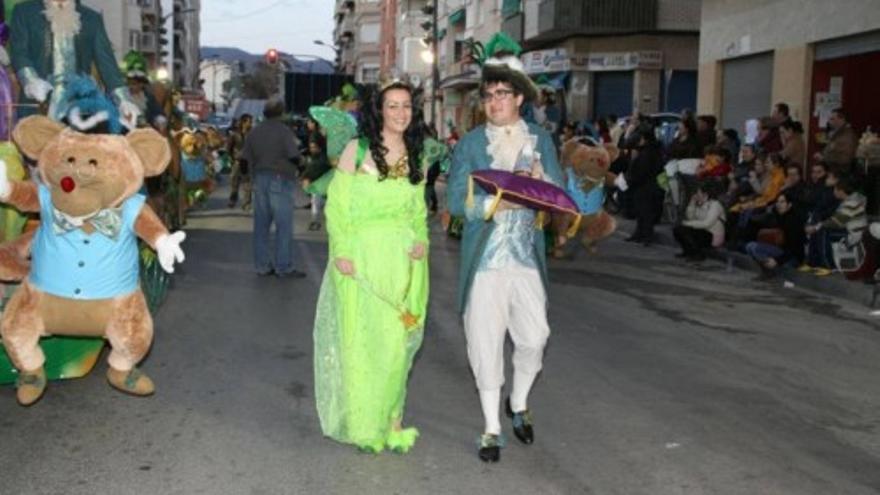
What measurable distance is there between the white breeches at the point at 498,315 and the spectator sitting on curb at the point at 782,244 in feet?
24.9

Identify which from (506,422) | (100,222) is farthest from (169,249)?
(506,422)

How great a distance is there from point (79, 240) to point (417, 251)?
184cm

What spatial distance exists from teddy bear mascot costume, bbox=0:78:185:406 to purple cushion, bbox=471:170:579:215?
1742 mm

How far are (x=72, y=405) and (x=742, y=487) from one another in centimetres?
361

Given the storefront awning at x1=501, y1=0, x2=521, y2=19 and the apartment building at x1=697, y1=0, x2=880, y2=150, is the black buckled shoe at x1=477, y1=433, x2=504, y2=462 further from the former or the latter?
the storefront awning at x1=501, y1=0, x2=521, y2=19

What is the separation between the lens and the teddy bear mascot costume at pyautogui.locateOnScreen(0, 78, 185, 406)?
5715 mm

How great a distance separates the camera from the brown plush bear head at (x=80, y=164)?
5656 mm

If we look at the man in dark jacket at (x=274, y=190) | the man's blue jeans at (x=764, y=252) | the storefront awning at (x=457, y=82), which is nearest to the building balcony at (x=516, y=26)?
Result: the storefront awning at (x=457, y=82)

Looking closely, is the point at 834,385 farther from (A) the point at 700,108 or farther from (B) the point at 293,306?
(A) the point at 700,108

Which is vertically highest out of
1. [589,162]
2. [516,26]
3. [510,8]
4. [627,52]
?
[510,8]

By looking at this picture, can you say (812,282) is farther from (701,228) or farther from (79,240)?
(79,240)

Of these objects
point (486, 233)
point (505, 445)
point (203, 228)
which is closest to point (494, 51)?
point (486, 233)

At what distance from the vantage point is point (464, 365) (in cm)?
743

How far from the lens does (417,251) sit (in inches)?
206
